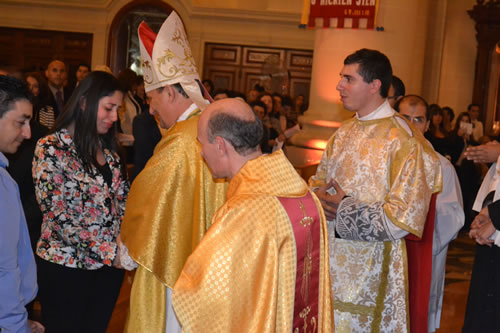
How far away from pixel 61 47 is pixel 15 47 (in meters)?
0.93

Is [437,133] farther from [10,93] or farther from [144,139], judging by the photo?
[10,93]

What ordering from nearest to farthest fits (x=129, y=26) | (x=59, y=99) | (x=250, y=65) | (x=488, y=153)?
(x=488, y=153), (x=59, y=99), (x=250, y=65), (x=129, y=26)

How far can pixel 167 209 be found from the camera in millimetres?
2830

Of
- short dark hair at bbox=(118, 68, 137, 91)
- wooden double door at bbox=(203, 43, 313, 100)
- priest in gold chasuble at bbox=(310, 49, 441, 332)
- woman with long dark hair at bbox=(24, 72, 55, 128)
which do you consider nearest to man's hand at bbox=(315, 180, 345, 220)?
priest in gold chasuble at bbox=(310, 49, 441, 332)

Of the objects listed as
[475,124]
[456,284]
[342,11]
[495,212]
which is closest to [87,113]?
[495,212]

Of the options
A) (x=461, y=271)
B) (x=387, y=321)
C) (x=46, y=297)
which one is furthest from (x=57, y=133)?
(x=461, y=271)

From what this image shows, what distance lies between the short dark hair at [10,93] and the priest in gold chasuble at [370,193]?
4.45 feet

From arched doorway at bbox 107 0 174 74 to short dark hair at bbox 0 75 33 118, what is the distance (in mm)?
10673

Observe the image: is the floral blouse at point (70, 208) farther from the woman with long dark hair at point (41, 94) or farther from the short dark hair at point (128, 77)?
the short dark hair at point (128, 77)

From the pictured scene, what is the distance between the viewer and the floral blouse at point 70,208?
9.24 feet

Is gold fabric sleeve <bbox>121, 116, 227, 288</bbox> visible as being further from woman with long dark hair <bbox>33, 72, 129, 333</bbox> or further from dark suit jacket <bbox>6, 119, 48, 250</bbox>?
dark suit jacket <bbox>6, 119, 48, 250</bbox>

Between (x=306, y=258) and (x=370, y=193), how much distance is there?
95cm

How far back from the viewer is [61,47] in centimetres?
1324

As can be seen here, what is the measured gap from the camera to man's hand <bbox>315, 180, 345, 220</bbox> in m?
2.97
